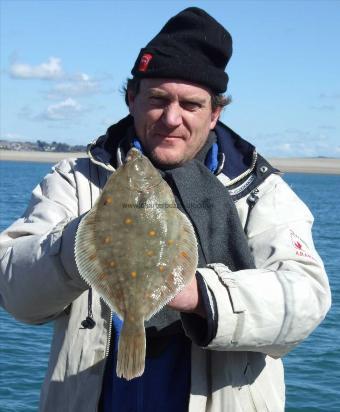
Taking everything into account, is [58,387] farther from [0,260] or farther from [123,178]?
[123,178]

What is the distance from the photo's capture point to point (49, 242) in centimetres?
355

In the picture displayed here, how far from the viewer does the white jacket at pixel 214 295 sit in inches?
140

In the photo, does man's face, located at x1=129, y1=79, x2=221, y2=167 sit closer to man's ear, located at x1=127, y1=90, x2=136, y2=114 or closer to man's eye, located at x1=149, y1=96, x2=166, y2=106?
man's eye, located at x1=149, y1=96, x2=166, y2=106

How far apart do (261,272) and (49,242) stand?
1054 millimetres

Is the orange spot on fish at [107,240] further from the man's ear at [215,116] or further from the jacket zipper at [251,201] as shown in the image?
the man's ear at [215,116]

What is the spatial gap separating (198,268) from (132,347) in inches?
23.0

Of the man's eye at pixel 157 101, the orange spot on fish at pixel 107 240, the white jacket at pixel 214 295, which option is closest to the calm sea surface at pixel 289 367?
the white jacket at pixel 214 295

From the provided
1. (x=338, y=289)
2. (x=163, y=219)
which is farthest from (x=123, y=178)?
(x=338, y=289)

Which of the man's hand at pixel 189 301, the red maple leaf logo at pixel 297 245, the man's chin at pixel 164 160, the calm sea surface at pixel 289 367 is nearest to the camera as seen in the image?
the man's hand at pixel 189 301

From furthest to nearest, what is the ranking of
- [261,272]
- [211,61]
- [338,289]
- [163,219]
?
[338,289] → [211,61] → [261,272] → [163,219]

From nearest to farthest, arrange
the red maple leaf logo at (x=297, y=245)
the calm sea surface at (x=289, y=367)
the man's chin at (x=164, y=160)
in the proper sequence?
the red maple leaf logo at (x=297, y=245), the man's chin at (x=164, y=160), the calm sea surface at (x=289, y=367)

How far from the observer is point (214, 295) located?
3.51 meters

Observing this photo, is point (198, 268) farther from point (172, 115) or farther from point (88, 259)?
point (172, 115)

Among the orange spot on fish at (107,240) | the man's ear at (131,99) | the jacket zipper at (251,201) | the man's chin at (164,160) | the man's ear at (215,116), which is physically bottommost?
the jacket zipper at (251,201)
